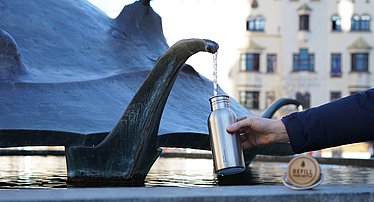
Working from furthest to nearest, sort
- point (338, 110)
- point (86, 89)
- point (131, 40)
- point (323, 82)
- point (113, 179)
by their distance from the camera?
point (323, 82), point (131, 40), point (86, 89), point (113, 179), point (338, 110)

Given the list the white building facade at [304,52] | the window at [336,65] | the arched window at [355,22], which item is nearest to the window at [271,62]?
the white building facade at [304,52]

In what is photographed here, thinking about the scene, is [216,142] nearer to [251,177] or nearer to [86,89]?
[86,89]

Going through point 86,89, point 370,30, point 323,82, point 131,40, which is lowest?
point 86,89

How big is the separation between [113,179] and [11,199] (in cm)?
152

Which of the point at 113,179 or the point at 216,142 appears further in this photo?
the point at 113,179

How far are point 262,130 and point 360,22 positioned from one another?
37570 mm

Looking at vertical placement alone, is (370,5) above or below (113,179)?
above

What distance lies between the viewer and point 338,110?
2.43m

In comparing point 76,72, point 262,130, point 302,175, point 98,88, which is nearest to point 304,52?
point 76,72

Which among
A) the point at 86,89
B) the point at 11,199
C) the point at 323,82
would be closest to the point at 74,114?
the point at 86,89

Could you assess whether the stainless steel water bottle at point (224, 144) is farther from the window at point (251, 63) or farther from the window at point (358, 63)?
the window at point (358, 63)

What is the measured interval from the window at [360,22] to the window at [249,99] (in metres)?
6.11

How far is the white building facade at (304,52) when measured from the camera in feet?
127

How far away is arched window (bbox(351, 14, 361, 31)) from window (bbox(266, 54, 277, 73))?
14.1 ft
